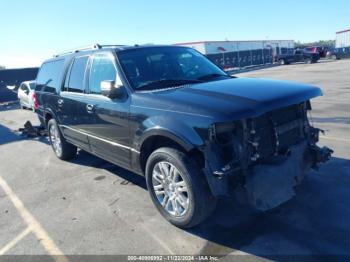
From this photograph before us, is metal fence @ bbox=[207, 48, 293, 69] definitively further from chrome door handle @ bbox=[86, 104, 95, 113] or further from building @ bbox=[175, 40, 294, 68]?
chrome door handle @ bbox=[86, 104, 95, 113]

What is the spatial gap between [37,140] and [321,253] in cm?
842

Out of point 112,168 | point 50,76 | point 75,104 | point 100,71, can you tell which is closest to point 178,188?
point 100,71

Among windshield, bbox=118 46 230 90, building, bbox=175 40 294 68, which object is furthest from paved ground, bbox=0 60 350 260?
building, bbox=175 40 294 68

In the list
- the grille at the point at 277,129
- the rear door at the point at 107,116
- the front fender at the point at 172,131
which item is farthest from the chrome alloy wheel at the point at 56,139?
the grille at the point at 277,129

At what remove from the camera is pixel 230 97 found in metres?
3.58

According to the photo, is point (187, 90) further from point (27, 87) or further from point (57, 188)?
point (27, 87)

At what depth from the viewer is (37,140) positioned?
982 cm

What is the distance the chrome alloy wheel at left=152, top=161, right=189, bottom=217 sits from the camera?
3.82m

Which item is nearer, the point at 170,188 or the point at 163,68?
the point at 170,188

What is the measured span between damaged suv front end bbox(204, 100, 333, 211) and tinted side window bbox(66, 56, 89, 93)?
9.57 feet

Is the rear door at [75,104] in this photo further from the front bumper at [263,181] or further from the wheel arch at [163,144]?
the front bumper at [263,181]

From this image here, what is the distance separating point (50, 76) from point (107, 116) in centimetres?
298

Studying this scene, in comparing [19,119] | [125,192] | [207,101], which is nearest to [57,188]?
[125,192]

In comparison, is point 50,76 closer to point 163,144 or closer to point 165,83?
point 165,83
